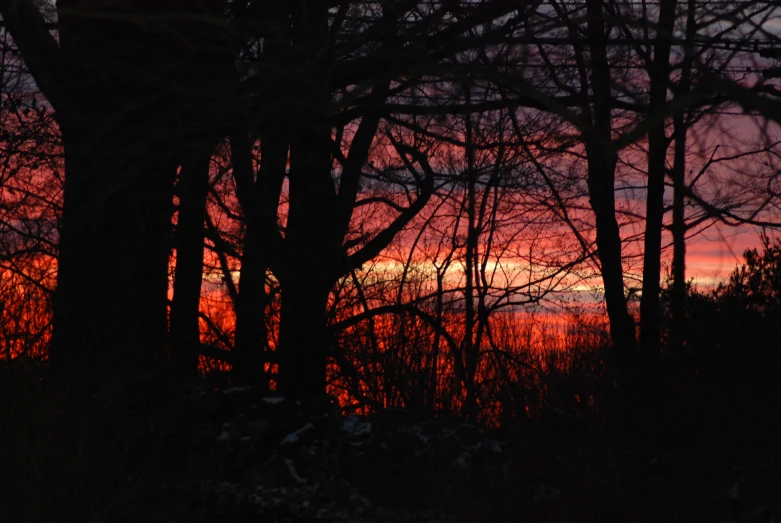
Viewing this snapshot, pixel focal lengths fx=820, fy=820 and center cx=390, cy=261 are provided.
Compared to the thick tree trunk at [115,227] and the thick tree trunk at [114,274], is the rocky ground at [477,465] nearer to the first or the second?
the thick tree trunk at [114,274]

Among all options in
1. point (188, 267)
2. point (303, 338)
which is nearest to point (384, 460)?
point (303, 338)

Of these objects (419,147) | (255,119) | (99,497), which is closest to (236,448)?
(99,497)

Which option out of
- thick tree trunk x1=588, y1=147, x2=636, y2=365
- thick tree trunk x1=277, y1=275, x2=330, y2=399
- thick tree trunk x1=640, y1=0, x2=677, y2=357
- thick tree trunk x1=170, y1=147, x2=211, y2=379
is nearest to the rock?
thick tree trunk x1=170, y1=147, x2=211, y2=379

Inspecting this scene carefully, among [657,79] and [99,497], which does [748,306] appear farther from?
[99,497]

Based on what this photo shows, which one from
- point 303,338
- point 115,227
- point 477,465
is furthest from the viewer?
point 303,338

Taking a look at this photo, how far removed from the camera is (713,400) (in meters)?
6.57

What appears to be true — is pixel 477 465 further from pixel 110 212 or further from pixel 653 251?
pixel 653 251

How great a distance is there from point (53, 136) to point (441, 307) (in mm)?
5012

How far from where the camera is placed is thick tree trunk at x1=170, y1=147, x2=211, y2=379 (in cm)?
884

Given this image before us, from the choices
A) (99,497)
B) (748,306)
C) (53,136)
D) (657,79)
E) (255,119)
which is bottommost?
(99,497)

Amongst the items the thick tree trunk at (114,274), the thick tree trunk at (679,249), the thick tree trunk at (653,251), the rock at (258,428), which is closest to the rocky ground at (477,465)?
the rock at (258,428)

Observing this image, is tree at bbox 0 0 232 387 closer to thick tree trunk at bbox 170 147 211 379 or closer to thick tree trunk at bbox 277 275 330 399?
thick tree trunk at bbox 170 147 211 379

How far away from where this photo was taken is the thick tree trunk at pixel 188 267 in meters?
8.84

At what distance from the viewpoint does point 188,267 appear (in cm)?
1014
